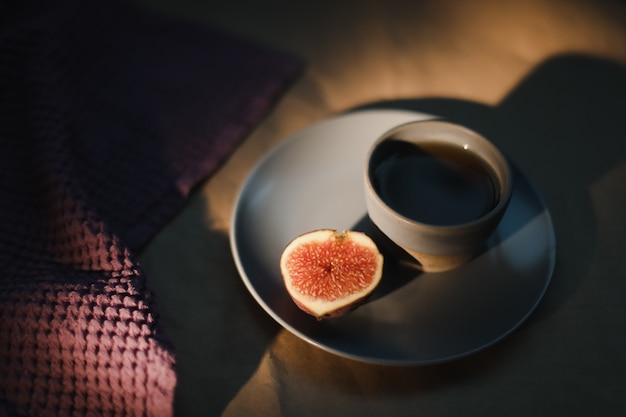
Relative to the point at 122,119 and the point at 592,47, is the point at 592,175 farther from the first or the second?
the point at 122,119

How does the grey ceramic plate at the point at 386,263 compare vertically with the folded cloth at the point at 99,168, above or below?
above

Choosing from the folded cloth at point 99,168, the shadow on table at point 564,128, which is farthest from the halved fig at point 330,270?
the shadow on table at point 564,128

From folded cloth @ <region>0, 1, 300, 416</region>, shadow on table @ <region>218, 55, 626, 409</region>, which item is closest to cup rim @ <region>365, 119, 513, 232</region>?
shadow on table @ <region>218, 55, 626, 409</region>

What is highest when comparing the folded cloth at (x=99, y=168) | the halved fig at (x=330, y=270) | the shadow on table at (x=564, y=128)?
the shadow on table at (x=564, y=128)

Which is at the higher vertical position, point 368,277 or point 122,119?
point 368,277

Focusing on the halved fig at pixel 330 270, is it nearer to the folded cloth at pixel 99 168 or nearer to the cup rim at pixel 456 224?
the cup rim at pixel 456 224

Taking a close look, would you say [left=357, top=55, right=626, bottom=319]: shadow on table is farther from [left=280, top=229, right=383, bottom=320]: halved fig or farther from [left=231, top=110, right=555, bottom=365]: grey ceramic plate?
[left=280, top=229, right=383, bottom=320]: halved fig

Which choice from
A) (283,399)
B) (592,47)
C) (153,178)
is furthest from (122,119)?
(592,47)
